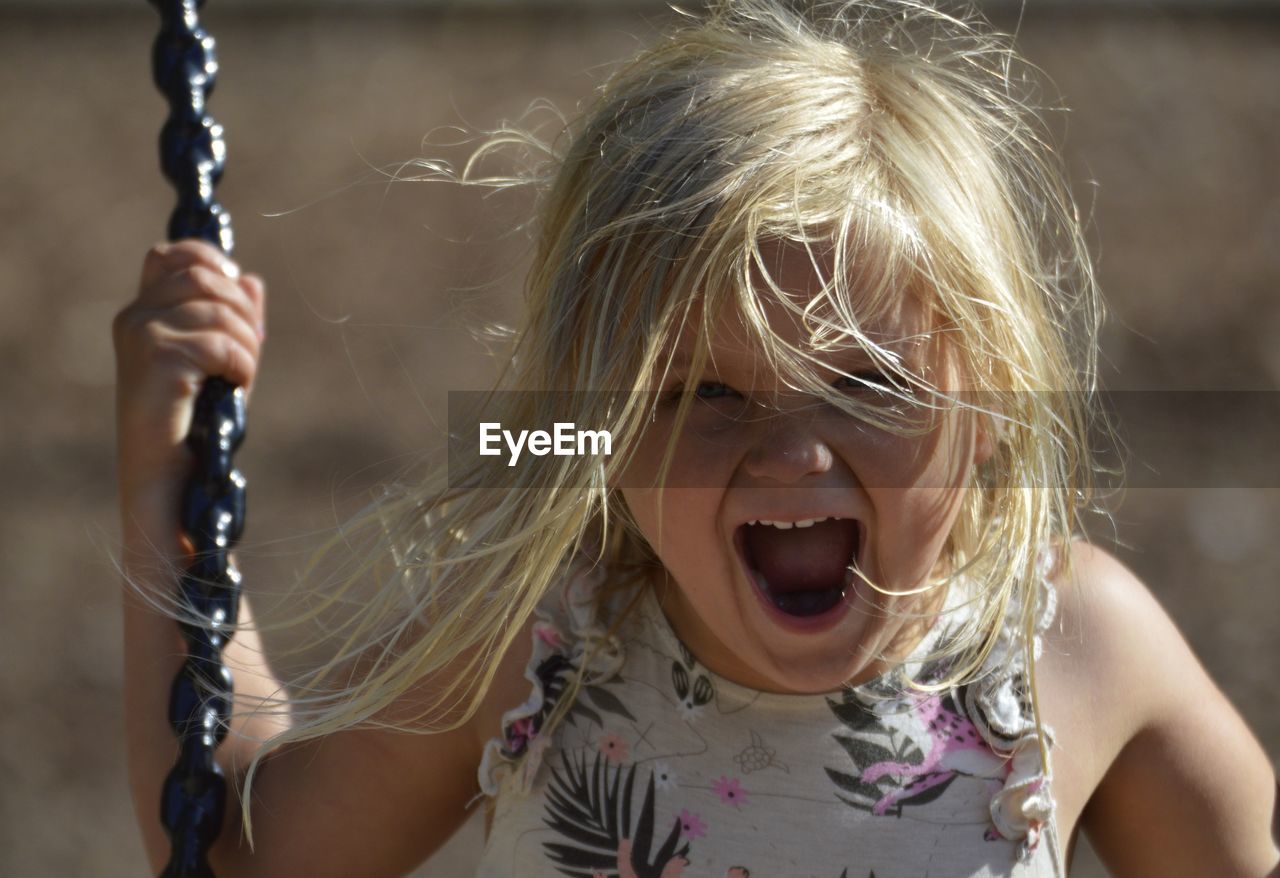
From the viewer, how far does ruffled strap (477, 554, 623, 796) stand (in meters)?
0.88

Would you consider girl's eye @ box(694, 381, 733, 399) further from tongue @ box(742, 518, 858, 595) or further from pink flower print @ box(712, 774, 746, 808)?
pink flower print @ box(712, 774, 746, 808)

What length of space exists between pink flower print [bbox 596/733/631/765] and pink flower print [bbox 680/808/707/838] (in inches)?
1.9

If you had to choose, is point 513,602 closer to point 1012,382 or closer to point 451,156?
point 1012,382

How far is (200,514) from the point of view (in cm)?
87

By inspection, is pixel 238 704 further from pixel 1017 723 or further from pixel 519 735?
pixel 1017 723

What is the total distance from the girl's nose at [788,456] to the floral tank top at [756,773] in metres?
0.13

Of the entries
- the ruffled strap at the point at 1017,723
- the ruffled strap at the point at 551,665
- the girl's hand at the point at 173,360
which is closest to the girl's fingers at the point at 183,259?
the girl's hand at the point at 173,360

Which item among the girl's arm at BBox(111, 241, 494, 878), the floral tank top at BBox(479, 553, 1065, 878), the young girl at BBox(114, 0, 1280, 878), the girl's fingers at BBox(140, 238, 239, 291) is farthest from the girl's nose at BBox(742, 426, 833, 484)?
the girl's fingers at BBox(140, 238, 239, 291)

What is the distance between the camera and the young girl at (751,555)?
78 centimetres

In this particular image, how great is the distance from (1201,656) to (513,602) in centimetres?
149

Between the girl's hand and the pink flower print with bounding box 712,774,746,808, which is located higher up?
the girl's hand

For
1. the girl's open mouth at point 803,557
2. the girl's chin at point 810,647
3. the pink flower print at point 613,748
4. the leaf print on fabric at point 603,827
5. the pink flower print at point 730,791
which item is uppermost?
the girl's open mouth at point 803,557

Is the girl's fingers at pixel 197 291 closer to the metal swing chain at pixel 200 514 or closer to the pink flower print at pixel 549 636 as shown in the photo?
the metal swing chain at pixel 200 514

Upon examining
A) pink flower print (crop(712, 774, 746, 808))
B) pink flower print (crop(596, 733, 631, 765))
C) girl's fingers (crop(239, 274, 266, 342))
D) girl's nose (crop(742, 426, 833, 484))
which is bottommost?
pink flower print (crop(712, 774, 746, 808))
